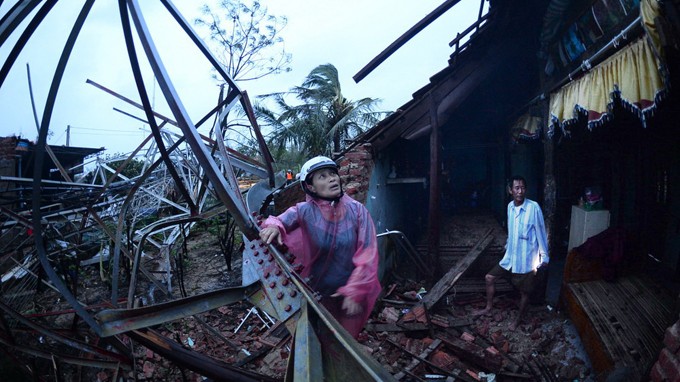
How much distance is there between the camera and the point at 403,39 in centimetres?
427

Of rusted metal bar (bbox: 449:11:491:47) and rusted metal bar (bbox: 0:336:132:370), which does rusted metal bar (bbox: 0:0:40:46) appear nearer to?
rusted metal bar (bbox: 0:336:132:370)

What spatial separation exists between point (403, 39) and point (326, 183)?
263 cm

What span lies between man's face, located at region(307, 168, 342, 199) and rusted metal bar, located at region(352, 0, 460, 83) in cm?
231

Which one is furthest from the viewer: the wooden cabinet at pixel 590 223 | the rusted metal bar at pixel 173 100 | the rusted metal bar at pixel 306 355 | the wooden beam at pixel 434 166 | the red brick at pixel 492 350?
the wooden beam at pixel 434 166

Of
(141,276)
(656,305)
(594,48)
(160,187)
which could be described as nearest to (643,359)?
(656,305)

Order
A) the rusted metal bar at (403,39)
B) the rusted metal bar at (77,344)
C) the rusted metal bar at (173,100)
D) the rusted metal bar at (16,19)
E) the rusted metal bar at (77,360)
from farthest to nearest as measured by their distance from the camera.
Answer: the rusted metal bar at (403,39), the rusted metal bar at (77,360), the rusted metal bar at (77,344), the rusted metal bar at (16,19), the rusted metal bar at (173,100)

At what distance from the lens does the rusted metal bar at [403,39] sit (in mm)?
3896

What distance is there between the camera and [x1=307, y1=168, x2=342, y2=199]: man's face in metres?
2.59

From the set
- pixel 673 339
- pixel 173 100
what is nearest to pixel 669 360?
pixel 673 339

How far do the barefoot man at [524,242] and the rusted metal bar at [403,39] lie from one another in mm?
2327

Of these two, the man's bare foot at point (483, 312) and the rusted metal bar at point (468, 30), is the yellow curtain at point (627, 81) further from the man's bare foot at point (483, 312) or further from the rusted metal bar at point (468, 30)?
the man's bare foot at point (483, 312)

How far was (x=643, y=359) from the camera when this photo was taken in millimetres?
2809

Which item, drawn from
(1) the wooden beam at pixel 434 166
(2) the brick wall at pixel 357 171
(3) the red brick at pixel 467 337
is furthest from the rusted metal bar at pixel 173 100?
(1) the wooden beam at pixel 434 166

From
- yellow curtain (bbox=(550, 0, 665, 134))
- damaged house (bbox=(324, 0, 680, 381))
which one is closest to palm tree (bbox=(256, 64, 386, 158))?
damaged house (bbox=(324, 0, 680, 381))
